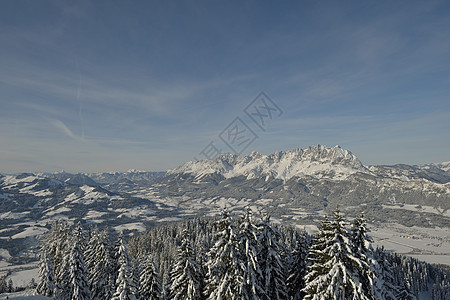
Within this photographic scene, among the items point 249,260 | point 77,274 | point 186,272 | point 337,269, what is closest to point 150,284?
point 186,272

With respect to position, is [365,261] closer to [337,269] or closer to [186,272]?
[337,269]

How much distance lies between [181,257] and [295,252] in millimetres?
15650

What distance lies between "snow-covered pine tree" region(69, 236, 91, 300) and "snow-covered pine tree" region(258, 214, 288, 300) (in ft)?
109

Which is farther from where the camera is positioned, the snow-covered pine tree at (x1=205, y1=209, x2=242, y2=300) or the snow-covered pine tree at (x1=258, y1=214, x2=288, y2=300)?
the snow-covered pine tree at (x1=258, y1=214, x2=288, y2=300)

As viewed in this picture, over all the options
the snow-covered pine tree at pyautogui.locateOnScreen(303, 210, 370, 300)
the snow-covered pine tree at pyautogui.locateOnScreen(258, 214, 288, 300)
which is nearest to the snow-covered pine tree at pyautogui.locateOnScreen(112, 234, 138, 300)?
the snow-covered pine tree at pyautogui.locateOnScreen(258, 214, 288, 300)

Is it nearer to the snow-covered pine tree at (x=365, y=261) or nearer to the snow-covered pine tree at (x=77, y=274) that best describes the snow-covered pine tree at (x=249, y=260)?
the snow-covered pine tree at (x=365, y=261)

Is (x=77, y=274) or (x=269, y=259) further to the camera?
(x=77, y=274)

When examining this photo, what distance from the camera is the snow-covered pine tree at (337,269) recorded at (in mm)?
18969

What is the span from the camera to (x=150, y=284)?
38750mm

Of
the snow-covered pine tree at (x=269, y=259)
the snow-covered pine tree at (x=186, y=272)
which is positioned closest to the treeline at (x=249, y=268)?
the snow-covered pine tree at (x=269, y=259)

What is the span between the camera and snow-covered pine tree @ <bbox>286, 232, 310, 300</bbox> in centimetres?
3213

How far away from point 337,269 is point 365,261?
3.65 metres

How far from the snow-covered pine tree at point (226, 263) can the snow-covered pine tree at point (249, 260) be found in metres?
0.66

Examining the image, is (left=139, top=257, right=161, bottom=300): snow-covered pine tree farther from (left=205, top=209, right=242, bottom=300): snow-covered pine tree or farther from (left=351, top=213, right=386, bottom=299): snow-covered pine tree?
(left=351, top=213, right=386, bottom=299): snow-covered pine tree
